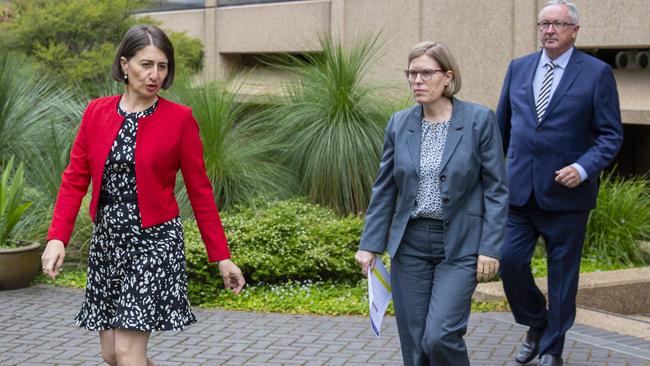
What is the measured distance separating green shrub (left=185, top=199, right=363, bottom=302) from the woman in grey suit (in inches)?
154

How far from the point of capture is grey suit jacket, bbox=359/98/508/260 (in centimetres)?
519

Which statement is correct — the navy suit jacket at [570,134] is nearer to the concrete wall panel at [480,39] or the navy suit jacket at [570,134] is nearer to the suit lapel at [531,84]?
the suit lapel at [531,84]

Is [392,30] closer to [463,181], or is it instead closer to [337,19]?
[337,19]

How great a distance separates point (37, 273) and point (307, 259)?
2.44 metres

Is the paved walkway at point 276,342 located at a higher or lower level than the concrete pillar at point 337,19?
lower

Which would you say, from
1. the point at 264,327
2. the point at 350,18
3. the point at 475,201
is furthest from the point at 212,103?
the point at 475,201

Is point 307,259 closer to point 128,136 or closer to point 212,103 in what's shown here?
point 212,103

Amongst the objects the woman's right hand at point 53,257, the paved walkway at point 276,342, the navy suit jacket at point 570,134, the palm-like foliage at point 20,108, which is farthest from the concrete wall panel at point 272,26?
the woman's right hand at point 53,257

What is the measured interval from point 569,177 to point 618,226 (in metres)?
4.53

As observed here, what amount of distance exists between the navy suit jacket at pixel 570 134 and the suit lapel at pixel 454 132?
1.40m

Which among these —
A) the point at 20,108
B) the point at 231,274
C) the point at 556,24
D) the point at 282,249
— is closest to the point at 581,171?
the point at 556,24

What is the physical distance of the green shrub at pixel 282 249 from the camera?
915cm

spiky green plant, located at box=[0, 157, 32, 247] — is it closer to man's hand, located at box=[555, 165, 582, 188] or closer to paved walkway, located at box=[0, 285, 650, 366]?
paved walkway, located at box=[0, 285, 650, 366]

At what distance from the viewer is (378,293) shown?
546 cm
